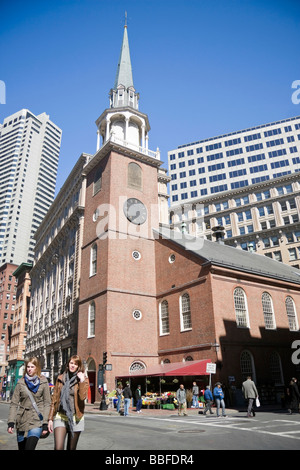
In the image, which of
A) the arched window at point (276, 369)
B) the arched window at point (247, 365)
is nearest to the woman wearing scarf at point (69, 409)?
the arched window at point (247, 365)

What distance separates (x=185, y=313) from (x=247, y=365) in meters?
6.05

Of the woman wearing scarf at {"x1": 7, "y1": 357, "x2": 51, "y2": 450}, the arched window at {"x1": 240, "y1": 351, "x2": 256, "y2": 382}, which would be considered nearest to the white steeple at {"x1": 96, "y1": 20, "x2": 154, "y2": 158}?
the arched window at {"x1": 240, "y1": 351, "x2": 256, "y2": 382}

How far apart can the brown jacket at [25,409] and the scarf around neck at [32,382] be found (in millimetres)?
51

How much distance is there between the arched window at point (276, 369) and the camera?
27906 millimetres

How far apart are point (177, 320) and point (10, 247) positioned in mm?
136866

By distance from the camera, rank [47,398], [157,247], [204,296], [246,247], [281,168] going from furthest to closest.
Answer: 1. [281,168]
2. [246,247]
3. [157,247]
4. [204,296]
5. [47,398]

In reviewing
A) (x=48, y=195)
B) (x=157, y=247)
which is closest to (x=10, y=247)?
(x=48, y=195)

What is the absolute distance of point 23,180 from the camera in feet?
566

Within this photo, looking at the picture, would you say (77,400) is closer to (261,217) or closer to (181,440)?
(181,440)

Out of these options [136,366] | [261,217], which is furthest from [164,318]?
[261,217]

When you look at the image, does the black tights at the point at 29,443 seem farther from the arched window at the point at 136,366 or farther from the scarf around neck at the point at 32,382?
the arched window at the point at 136,366

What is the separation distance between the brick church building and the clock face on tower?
0.11 m

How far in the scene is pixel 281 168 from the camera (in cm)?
7631
